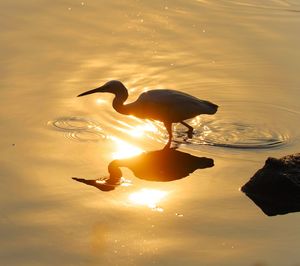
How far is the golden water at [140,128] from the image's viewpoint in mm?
9430

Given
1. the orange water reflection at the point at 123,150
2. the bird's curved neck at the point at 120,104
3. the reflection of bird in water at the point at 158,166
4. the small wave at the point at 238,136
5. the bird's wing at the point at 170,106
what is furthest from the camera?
the bird's curved neck at the point at 120,104

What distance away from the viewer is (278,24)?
55.0 feet

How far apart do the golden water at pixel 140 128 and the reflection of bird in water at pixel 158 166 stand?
0.13 metres

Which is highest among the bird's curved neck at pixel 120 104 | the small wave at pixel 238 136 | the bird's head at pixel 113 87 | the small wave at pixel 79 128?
the bird's head at pixel 113 87

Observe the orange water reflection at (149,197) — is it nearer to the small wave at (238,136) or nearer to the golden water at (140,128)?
the golden water at (140,128)

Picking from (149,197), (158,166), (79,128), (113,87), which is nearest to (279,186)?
(149,197)

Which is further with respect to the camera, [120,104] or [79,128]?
[120,104]

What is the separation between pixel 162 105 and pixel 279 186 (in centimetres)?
253

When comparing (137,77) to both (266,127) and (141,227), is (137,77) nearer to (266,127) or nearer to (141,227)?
(266,127)

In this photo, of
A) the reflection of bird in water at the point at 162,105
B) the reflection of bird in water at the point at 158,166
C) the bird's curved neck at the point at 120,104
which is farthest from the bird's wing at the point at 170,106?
the reflection of bird in water at the point at 158,166

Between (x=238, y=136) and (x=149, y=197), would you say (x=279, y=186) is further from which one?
(x=238, y=136)

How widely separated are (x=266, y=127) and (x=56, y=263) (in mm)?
4665

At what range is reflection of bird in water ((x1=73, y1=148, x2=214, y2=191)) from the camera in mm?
10984

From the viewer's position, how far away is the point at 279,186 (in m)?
10.4
